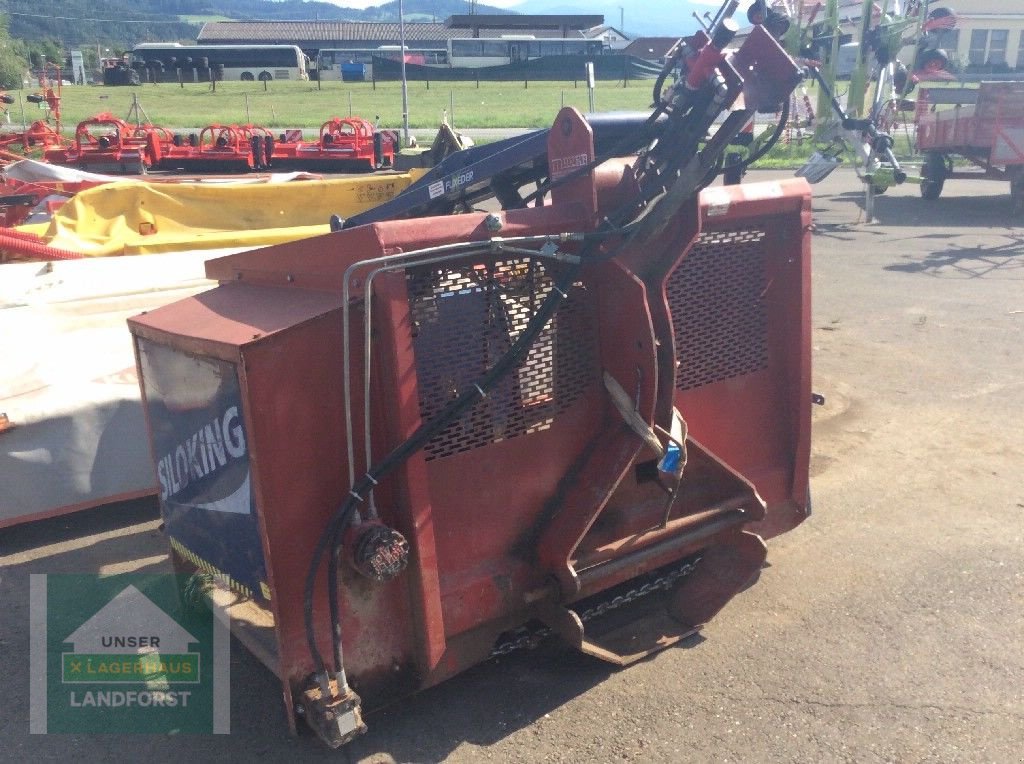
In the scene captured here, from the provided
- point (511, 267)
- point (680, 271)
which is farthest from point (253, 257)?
point (680, 271)

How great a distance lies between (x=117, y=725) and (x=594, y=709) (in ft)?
5.57

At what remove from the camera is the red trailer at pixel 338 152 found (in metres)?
22.0

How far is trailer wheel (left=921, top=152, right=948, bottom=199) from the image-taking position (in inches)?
665

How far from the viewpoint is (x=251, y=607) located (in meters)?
3.83

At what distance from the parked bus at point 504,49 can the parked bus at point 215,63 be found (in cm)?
1121

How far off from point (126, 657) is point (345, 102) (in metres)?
46.4

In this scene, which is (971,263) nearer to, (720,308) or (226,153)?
(720,308)

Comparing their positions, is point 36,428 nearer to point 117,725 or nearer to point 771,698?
point 117,725

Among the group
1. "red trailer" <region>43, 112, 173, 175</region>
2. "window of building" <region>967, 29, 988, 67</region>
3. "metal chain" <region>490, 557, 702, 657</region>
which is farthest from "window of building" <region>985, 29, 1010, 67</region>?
"metal chain" <region>490, 557, 702, 657</region>

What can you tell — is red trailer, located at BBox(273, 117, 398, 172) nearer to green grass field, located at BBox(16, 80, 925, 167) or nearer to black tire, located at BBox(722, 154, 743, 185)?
green grass field, located at BBox(16, 80, 925, 167)

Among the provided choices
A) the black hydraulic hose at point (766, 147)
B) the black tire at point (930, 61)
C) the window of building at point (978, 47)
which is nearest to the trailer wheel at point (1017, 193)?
the black tire at point (930, 61)

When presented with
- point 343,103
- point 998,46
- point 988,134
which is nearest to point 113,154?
point 988,134

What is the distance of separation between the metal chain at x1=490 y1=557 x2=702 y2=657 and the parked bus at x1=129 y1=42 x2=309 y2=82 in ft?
200

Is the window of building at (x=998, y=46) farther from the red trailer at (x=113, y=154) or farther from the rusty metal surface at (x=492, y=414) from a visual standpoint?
the rusty metal surface at (x=492, y=414)
